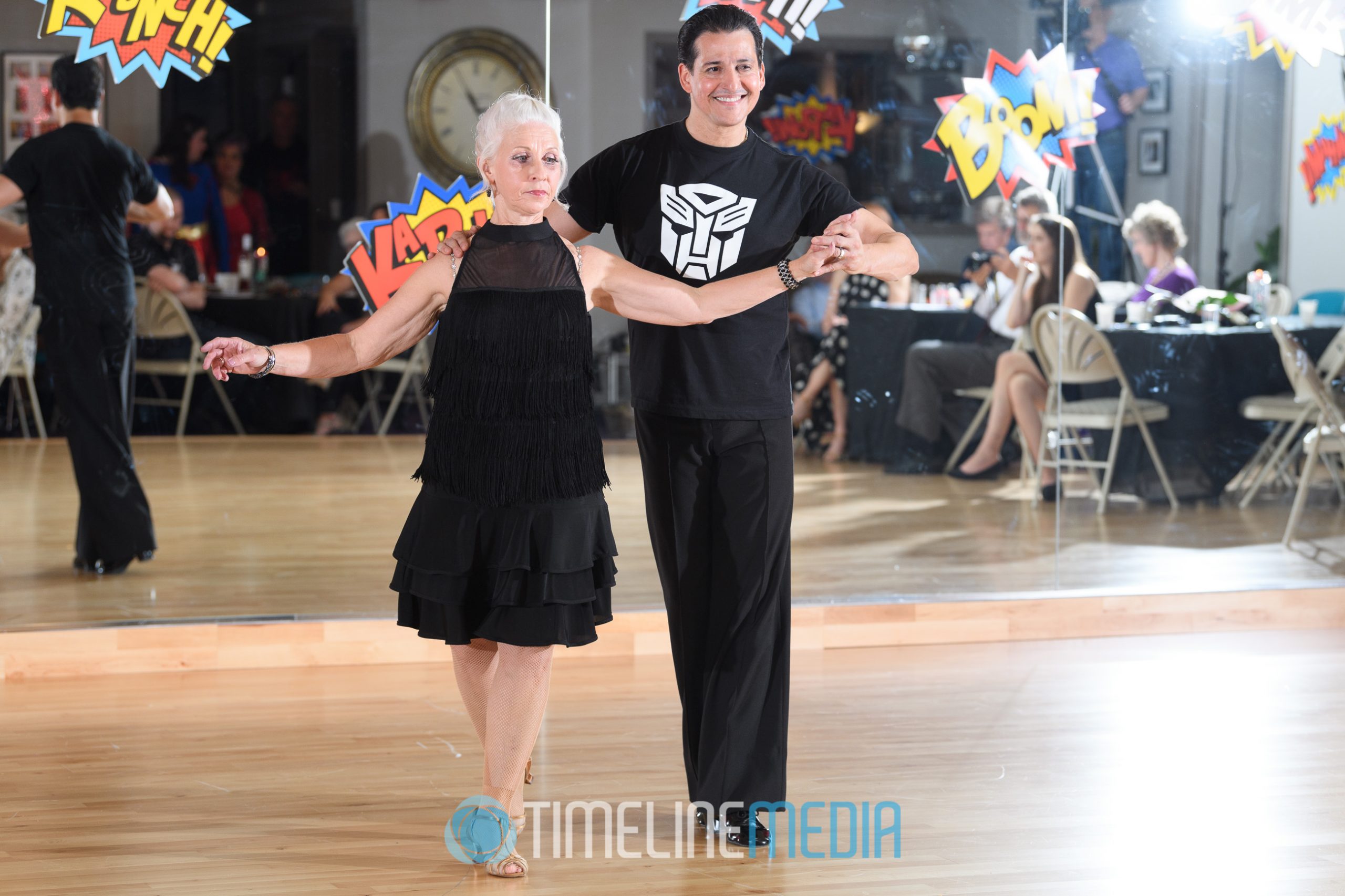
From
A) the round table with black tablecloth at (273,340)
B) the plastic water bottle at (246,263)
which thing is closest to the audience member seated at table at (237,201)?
the plastic water bottle at (246,263)

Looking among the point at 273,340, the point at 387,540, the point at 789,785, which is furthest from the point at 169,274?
the point at 789,785

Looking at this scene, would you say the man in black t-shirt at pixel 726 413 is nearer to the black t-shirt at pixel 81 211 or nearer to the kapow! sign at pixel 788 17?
the kapow! sign at pixel 788 17

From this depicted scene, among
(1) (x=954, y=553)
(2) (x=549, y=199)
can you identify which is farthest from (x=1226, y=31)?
(2) (x=549, y=199)

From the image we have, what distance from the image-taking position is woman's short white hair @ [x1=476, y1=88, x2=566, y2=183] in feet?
8.50

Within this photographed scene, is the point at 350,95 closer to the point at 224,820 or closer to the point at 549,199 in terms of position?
the point at 549,199

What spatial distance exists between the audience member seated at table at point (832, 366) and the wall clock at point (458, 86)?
1.20 metres

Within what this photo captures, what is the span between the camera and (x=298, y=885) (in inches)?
105

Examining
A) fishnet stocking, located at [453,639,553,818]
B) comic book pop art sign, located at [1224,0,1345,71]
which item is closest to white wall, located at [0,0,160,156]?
fishnet stocking, located at [453,639,553,818]

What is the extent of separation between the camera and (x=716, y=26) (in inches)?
109

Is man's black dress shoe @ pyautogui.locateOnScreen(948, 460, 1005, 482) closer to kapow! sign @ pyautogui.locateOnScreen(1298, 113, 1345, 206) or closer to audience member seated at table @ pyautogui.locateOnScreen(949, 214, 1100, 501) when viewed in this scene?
audience member seated at table @ pyautogui.locateOnScreen(949, 214, 1100, 501)

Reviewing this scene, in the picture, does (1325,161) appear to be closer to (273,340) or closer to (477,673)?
(273,340)

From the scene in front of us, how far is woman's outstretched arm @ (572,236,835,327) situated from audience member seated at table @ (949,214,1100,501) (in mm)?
2333

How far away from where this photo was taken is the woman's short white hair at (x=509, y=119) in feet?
8.50

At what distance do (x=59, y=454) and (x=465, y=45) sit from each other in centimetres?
176
